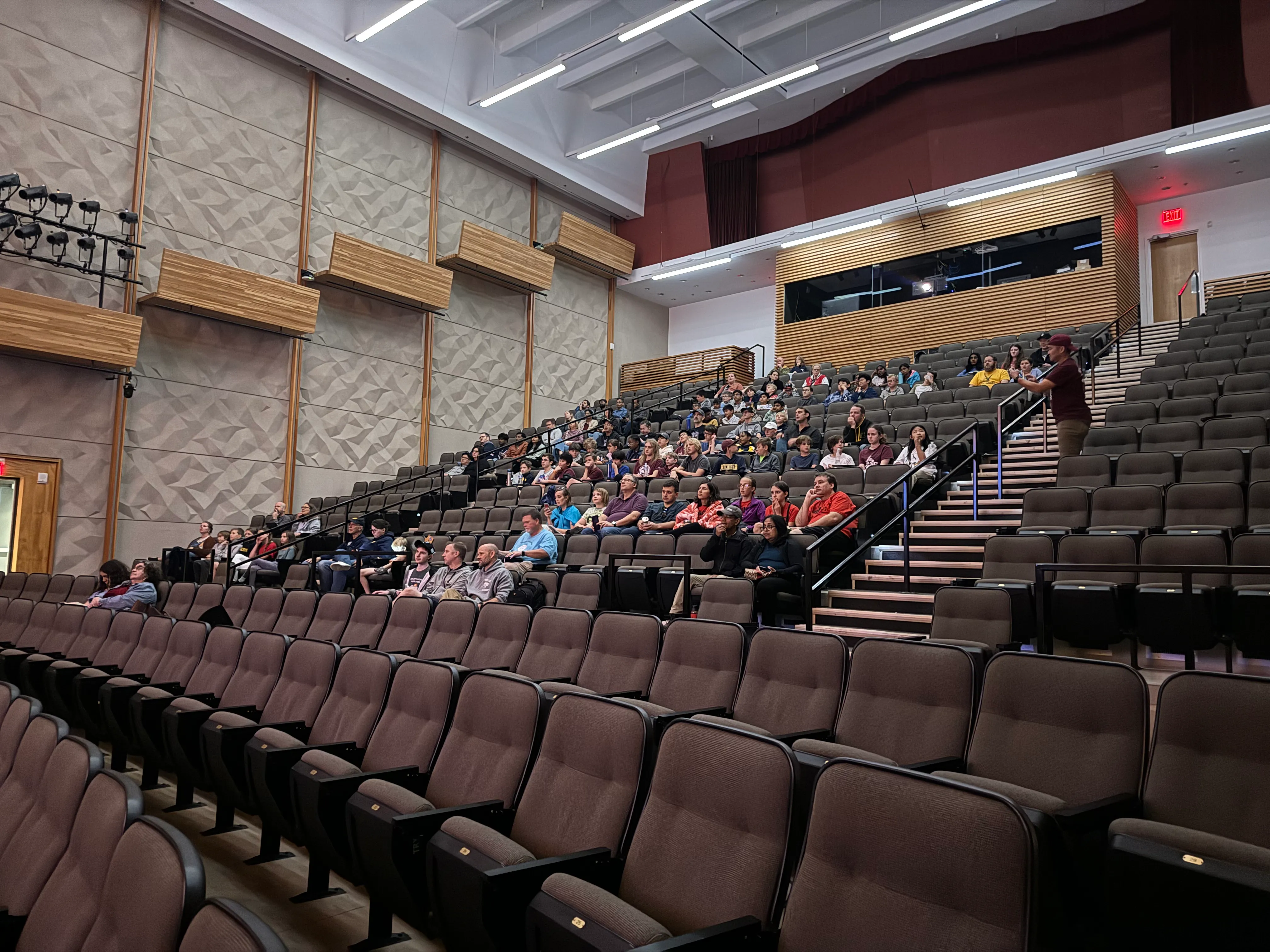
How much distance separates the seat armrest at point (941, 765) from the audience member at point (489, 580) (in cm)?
297

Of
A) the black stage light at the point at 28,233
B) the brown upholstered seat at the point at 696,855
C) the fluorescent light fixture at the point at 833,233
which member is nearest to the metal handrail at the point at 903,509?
the brown upholstered seat at the point at 696,855

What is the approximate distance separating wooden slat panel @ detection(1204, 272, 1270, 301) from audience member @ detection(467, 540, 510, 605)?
9.56 meters

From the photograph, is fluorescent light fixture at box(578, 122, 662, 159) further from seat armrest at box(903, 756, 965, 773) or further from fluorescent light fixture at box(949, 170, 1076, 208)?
seat armrest at box(903, 756, 965, 773)

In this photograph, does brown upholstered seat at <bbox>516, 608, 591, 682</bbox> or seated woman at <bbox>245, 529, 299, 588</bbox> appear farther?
seated woman at <bbox>245, 529, 299, 588</bbox>

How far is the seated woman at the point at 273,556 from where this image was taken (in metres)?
7.40

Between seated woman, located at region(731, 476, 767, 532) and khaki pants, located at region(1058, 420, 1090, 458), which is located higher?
khaki pants, located at region(1058, 420, 1090, 458)

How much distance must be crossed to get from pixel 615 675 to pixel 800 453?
14.7 feet

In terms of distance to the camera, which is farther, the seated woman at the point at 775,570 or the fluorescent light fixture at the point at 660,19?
the fluorescent light fixture at the point at 660,19

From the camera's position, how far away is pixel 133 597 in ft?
17.6

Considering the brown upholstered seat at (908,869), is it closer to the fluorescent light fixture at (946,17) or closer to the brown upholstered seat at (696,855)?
the brown upholstered seat at (696,855)

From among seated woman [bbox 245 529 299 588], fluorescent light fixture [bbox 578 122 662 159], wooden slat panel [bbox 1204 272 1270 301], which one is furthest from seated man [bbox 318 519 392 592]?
wooden slat panel [bbox 1204 272 1270 301]

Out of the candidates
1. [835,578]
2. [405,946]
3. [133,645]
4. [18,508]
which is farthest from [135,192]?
[405,946]

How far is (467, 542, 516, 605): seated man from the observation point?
185 inches

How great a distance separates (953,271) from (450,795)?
11.9 meters
